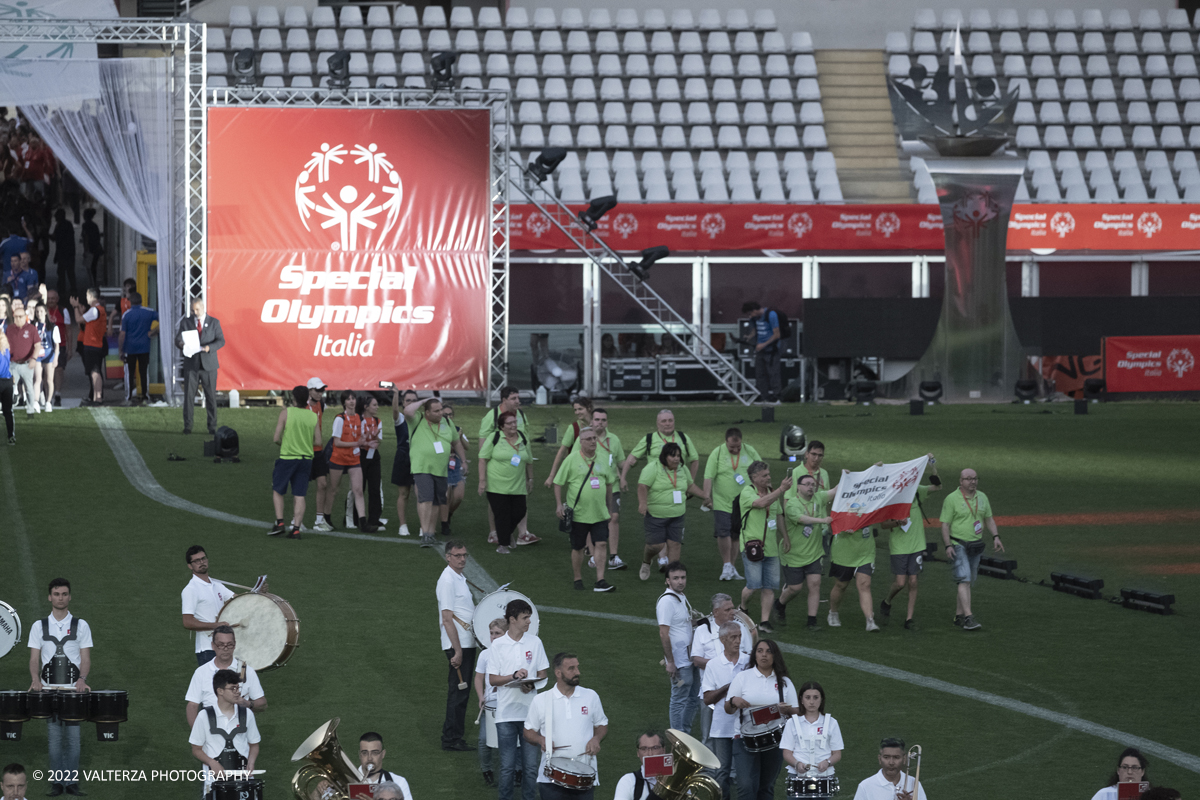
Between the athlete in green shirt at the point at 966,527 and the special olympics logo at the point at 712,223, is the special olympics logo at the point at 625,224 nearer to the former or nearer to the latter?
the special olympics logo at the point at 712,223

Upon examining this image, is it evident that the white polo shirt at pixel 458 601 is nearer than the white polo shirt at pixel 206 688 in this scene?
No

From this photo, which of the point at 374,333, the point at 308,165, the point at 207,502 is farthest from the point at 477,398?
the point at 207,502

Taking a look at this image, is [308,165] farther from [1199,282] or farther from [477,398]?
[1199,282]

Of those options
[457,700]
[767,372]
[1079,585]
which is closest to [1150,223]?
[767,372]

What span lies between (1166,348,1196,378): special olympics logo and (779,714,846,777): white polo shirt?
24524 millimetres

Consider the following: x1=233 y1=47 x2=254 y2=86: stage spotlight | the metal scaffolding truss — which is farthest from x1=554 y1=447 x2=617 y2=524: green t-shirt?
x1=233 y1=47 x2=254 y2=86: stage spotlight

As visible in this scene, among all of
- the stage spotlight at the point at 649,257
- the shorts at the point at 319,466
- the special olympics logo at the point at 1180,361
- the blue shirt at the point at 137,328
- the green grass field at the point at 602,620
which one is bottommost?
the green grass field at the point at 602,620

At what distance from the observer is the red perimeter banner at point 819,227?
32406mm

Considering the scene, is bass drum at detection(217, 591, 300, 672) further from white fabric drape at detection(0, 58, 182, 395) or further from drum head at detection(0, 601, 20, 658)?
white fabric drape at detection(0, 58, 182, 395)

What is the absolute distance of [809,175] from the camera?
37031 mm

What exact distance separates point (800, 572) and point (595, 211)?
1524 cm

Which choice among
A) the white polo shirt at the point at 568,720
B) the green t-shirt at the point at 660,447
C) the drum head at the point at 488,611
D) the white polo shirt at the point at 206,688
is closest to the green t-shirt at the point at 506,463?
the green t-shirt at the point at 660,447

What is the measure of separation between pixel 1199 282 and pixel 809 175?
9042 millimetres

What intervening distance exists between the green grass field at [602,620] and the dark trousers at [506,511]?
31 centimetres
